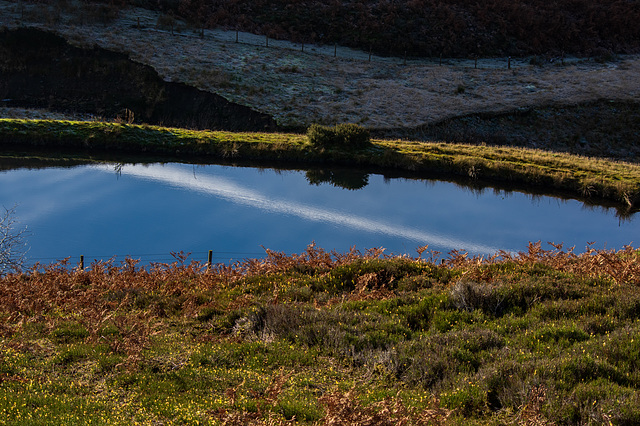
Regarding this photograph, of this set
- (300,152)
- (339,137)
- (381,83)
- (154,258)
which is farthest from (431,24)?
(154,258)

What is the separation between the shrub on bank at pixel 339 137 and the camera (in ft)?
116

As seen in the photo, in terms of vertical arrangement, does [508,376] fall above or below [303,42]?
below

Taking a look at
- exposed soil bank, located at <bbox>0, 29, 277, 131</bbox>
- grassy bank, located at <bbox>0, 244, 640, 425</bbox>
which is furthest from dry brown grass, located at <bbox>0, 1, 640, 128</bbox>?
grassy bank, located at <bbox>0, 244, 640, 425</bbox>

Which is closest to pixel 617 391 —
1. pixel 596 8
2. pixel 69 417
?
pixel 69 417

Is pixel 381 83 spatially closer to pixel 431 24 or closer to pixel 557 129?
pixel 431 24

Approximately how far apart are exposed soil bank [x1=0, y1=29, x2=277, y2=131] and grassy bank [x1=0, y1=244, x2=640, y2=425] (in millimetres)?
33166

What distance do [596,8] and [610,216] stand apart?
55.1 meters

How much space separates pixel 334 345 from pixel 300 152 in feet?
87.6

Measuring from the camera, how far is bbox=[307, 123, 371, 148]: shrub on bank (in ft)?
116

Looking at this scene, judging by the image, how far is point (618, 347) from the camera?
310 inches

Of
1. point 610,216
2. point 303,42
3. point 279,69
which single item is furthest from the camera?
point 303,42

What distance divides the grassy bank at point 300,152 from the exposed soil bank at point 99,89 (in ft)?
28.4

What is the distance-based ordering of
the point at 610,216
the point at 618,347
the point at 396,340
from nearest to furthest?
the point at 618,347
the point at 396,340
the point at 610,216

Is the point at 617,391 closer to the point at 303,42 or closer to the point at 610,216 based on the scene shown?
A: the point at 610,216
